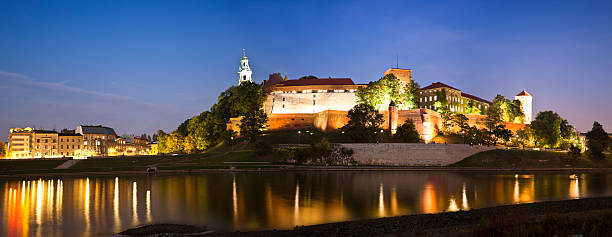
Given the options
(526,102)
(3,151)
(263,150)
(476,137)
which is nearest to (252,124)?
(263,150)

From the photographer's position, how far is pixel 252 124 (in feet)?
234

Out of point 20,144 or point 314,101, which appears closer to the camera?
point 314,101

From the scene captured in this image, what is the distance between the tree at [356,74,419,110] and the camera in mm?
80000

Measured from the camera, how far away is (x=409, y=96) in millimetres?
82938

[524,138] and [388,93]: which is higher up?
[388,93]

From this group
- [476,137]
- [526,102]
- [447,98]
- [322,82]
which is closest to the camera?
[476,137]

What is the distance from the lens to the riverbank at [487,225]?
10.8 m

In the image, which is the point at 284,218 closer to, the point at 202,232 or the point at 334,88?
→ the point at 202,232

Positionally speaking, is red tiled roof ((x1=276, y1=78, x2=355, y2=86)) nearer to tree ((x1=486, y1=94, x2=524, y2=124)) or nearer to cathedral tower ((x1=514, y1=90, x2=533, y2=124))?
tree ((x1=486, y1=94, x2=524, y2=124))

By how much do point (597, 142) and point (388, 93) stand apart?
36.2 metres

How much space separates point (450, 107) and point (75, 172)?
263 feet

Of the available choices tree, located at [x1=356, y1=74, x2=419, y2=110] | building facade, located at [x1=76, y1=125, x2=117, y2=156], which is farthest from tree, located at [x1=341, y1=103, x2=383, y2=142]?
building facade, located at [x1=76, y1=125, x2=117, y2=156]

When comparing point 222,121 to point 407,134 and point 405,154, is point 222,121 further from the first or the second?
point 405,154

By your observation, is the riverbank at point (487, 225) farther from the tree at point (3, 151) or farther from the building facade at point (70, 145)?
the tree at point (3, 151)
